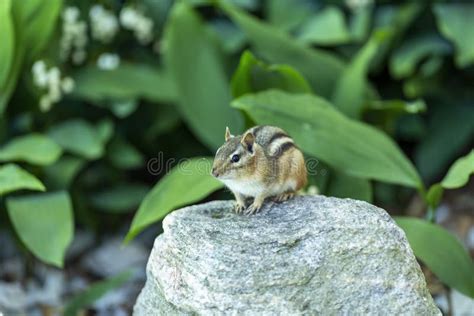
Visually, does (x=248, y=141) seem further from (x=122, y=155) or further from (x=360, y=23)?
(x=360, y=23)

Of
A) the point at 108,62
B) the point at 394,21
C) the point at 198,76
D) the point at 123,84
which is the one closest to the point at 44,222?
the point at 123,84

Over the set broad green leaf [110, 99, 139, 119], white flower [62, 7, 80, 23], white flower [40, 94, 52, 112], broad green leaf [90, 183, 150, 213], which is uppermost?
white flower [62, 7, 80, 23]

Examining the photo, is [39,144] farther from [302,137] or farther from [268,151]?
[268,151]

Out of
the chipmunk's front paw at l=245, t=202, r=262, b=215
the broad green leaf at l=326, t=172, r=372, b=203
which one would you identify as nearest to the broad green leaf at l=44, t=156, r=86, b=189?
the broad green leaf at l=326, t=172, r=372, b=203

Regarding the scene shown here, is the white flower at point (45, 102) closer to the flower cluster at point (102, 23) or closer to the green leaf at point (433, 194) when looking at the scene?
the flower cluster at point (102, 23)

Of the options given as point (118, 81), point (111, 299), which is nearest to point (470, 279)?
point (111, 299)

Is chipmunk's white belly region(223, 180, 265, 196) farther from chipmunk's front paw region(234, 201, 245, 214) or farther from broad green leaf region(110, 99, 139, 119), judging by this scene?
broad green leaf region(110, 99, 139, 119)

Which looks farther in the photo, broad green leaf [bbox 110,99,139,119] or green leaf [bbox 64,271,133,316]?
broad green leaf [bbox 110,99,139,119]
